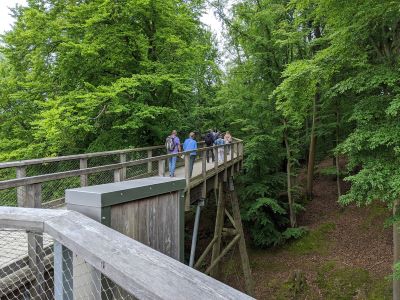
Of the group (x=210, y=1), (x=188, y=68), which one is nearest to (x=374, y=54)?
(x=188, y=68)

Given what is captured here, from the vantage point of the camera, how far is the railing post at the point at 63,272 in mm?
1613

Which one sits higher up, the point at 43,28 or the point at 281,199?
the point at 43,28

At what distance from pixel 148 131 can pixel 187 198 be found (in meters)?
5.68

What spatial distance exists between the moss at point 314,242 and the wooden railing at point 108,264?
15449mm

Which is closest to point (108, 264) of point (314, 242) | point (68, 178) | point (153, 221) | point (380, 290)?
point (153, 221)

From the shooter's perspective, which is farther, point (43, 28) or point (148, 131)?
point (148, 131)

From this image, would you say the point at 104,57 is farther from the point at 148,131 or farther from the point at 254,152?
the point at 254,152

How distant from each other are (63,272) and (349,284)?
13.7 meters

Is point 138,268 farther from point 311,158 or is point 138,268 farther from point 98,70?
point 311,158

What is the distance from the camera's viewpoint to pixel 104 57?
12695 mm

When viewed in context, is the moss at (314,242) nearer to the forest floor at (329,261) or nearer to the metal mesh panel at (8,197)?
the forest floor at (329,261)

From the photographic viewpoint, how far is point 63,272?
1656 millimetres

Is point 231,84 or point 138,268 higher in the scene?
point 231,84

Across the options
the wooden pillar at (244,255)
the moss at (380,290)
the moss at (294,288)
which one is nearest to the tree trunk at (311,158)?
the wooden pillar at (244,255)
